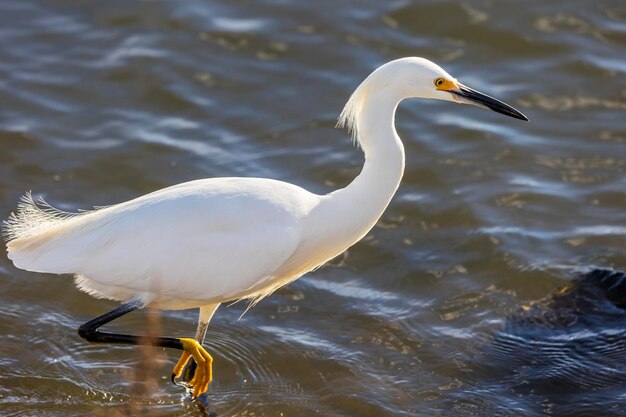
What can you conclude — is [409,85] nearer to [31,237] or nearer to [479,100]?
[479,100]

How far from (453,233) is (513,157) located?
1.37 m

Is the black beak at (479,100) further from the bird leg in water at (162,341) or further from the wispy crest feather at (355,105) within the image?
the bird leg in water at (162,341)

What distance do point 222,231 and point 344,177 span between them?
334 centimetres

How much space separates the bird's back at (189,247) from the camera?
6.05 meters

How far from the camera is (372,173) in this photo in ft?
20.3

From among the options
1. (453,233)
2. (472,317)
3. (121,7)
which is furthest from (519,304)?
(121,7)

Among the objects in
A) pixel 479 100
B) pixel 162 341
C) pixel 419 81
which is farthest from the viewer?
pixel 162 341

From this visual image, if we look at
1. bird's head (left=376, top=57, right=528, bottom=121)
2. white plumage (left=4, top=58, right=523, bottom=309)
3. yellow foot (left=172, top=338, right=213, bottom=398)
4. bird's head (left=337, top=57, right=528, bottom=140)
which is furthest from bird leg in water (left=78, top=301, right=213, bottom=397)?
bird's head (left=376, top=57, right=528, bottom=121)

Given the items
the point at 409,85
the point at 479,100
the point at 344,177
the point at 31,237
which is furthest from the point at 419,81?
the point at 344,177

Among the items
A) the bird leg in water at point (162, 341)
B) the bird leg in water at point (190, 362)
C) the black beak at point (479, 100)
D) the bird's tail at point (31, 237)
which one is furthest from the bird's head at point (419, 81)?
the bird's tail at point (31, 237)

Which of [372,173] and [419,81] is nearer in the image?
[419,81]

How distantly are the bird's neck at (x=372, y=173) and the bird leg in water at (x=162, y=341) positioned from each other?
116 centimetres

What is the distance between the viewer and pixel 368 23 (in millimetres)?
11398

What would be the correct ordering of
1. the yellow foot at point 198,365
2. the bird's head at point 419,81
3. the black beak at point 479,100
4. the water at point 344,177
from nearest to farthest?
the bird's head at point 419,81 < the black beak at point 479,100 < the yellow foot at point 198,365 < the water at point 344,177
